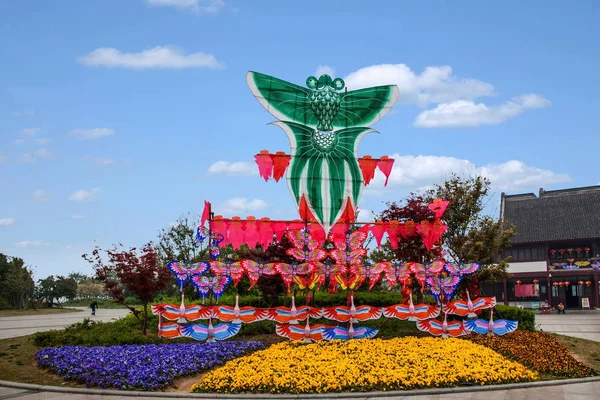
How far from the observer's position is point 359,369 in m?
13.7

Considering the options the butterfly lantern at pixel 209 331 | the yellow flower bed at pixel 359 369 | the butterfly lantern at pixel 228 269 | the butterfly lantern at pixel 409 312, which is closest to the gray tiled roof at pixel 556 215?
the butterfly lantern at pixel 409 312

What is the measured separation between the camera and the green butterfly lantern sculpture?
60.2 feet

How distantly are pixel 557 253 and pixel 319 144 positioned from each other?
101 feet

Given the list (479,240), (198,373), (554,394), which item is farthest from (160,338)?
(479,240)

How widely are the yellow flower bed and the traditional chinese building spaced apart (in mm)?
29294

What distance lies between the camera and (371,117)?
1898cm

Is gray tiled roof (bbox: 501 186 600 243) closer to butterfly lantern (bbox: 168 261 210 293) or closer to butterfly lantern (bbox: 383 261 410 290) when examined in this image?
butterfly lantern (bbox: 383 261 410 290)

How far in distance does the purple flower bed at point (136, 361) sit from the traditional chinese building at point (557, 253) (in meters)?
31.7

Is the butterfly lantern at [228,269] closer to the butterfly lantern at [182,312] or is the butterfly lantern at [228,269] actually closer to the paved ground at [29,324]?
the butterfly lantern at [182,312]

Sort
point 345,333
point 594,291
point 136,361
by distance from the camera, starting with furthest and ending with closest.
Result: point 594,291
point 345,333
point 136,361

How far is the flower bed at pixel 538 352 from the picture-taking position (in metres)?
14.7

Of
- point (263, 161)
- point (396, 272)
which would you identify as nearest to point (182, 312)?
point (263, 161)

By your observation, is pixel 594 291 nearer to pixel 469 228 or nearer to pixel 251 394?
pixel 469 228

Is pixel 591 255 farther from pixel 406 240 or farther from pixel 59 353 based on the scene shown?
pixel 59 353
